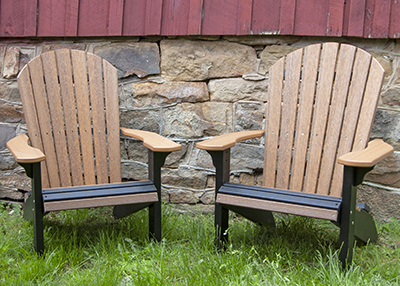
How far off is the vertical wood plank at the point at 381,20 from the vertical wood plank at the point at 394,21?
20 mm

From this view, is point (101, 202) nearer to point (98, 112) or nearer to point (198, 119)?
point (98, 112)

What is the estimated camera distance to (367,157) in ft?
5.16

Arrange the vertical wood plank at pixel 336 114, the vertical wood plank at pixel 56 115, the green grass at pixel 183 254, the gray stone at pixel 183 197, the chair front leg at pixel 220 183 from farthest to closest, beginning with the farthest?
the gray stone at pixel 183 197 → the vertical wood plank at pixel 56 115 → the vertical wood plank at pixel 336 114 → the chair front leg at pixel 220 183 → the green grass at pixel 183 254

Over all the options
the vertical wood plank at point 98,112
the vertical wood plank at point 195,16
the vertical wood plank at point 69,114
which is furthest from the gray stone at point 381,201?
the vertical wood plank at point 69,114

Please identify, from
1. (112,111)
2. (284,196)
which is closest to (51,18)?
(112,111)

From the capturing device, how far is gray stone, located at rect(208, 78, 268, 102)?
242 cm

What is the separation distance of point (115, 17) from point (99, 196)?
1277 mm

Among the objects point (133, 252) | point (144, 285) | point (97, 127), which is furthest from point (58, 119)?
point (144, 285)

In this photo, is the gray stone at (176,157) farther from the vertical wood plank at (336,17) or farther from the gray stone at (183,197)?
the vertical wood plank at (336,17)

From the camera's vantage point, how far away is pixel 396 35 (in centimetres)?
213

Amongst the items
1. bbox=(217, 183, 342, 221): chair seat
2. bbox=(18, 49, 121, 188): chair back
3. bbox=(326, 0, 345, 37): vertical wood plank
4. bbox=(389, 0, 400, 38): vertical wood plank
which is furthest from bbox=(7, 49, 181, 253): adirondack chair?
bbox=(389, 0, 400, 38): vertical wood plank

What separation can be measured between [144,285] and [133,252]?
36cm

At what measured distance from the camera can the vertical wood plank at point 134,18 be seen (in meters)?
2.45

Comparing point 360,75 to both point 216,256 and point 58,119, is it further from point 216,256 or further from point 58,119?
point 58,119
